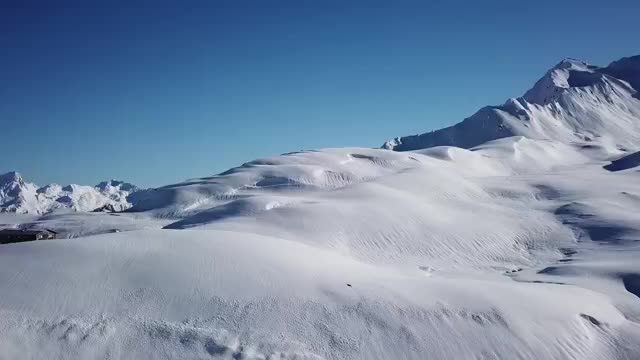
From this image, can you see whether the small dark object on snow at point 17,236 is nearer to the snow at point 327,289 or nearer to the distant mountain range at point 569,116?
the snow at point 327,289

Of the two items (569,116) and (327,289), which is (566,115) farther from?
(327,289)

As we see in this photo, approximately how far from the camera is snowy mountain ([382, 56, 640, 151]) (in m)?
130

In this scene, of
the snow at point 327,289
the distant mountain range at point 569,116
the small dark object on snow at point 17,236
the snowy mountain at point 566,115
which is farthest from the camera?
the snowy mountain at point 566,115

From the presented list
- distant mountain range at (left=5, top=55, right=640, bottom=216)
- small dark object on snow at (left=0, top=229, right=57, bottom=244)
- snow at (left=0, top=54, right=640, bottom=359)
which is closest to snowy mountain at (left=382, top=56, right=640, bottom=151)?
distant mountain range at (left=5, top=55, right=640, bottom=216)

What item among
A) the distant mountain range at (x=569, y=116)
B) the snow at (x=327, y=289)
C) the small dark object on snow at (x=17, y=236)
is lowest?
the snow at (x=327, y=289)

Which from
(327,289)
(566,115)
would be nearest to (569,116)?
(566,115)

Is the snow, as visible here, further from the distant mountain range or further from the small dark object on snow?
the distant mountain range

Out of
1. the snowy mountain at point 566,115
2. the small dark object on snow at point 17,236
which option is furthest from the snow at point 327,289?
the snowy mountain at point 566,115

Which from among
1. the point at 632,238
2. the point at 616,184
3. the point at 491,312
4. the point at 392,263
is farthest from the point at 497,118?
the point at 491,312

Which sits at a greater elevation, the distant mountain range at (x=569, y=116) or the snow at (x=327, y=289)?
the distant mountain range at (x=569, y=116)

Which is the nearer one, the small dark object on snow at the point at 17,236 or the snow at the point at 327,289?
the snow at the point at 327,289

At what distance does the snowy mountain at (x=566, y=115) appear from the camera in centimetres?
12950

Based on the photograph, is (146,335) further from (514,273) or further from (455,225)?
(455,225)

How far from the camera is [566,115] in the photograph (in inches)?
5443
